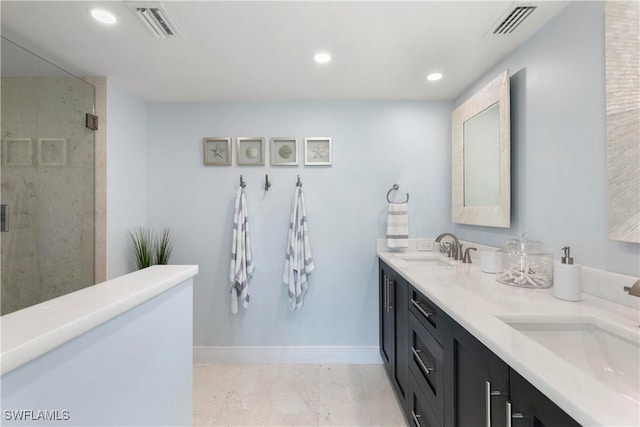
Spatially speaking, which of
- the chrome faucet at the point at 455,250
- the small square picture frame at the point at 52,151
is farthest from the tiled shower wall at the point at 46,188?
the chrome faucet at the point at 455,250

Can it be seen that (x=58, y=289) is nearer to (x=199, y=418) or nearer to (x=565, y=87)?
(x=199, y=418)

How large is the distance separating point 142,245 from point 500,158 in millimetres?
2720

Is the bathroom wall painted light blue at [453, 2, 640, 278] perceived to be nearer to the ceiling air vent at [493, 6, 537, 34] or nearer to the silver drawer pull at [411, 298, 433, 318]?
the ceiling air vent at [493, 6, 537, 34]

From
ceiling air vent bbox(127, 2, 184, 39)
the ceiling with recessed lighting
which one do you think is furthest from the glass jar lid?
ceiling air vent bbox(127, 2, 184, 39)

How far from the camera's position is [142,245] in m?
2.31

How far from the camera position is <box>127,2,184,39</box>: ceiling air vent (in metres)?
1.31

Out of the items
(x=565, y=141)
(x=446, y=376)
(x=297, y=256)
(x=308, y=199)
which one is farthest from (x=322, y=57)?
(x=446, y=376)

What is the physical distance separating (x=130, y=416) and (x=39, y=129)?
1.90 metres

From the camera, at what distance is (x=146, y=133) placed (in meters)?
2.53

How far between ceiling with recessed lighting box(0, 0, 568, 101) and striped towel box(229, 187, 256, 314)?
1013 millimetres

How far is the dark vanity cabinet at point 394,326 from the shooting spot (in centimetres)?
178

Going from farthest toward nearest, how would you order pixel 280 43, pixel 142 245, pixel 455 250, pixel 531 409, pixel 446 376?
pixel 142 245, pixel 455 250, pixel 280 43, pixel 446 376, pixel 531 409

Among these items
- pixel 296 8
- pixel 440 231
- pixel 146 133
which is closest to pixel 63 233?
pixel 146 133

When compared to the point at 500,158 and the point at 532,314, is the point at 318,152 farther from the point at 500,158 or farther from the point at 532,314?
the point at 532,314
